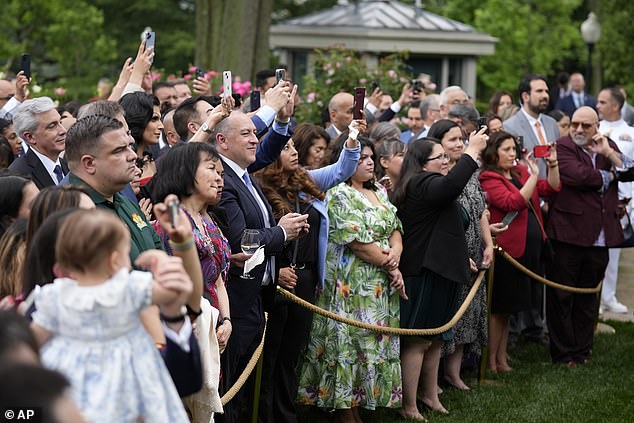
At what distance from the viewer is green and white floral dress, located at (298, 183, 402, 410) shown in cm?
803

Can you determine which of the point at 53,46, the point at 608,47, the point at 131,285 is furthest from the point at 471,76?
the point at 131,285

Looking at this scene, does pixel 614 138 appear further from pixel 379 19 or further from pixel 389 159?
pixel 379 19

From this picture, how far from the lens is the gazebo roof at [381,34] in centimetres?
2672

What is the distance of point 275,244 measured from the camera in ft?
21.7

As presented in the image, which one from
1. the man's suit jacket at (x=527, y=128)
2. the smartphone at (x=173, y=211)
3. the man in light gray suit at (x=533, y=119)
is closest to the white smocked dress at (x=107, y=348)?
the smartphone at (x=173, y=211)

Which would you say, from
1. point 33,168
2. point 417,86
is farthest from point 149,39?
point 417,86

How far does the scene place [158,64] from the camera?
44.0 metres

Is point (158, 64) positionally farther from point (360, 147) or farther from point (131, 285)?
point (131, 285)

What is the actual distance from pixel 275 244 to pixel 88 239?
283cm

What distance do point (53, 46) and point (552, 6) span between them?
2117 centimetres

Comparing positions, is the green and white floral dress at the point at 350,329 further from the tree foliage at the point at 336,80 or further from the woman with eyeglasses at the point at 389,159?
the tree foliage at the point at 336,80

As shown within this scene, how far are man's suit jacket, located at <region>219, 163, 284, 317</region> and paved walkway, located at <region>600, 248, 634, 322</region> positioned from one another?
25.3 ft

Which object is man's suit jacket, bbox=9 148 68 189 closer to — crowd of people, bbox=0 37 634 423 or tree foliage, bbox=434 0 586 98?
crowd of people, bbox=0 37 634 423

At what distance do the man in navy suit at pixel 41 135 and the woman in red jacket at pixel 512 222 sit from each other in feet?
14.4
